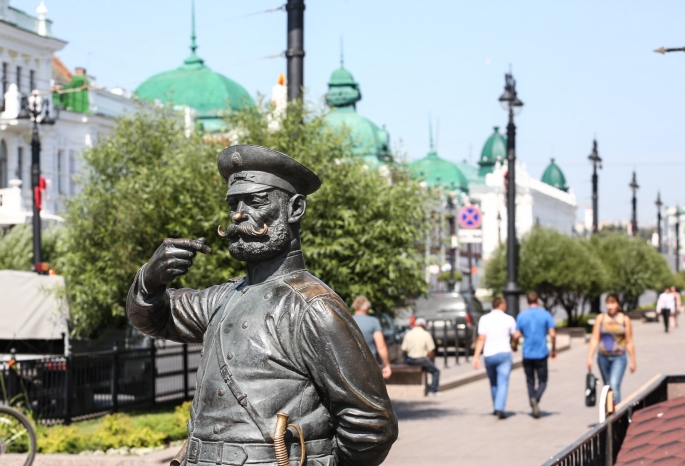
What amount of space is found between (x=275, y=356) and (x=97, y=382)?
1151cm

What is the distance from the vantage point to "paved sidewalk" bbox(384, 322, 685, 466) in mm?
12461

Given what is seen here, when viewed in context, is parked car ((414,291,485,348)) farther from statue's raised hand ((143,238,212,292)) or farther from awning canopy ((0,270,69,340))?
statue's raised hand ((143,238,212,292))

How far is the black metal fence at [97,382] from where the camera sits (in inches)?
555

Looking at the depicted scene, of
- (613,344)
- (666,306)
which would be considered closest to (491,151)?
(666,306)

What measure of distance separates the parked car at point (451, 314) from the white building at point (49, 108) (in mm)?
17634

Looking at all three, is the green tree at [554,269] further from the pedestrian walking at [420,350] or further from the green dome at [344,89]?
the green dome at [344,89]

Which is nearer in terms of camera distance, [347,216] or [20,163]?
[347,216]

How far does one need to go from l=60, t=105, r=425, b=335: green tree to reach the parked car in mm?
13683

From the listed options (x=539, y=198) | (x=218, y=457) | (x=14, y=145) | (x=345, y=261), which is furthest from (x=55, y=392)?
(x=539, y=198)

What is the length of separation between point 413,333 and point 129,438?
8.13 metres

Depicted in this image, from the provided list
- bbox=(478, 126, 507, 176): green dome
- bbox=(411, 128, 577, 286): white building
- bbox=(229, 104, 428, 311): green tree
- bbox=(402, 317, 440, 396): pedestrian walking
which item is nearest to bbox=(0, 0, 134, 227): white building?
bbox=(402, 317, 440, 396): pedestrian walking

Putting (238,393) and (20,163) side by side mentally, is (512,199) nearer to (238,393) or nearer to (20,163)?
(238,393)

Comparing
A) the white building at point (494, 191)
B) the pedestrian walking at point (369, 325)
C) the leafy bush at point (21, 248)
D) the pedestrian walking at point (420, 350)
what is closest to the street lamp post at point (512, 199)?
the pedestrian walking at point (420, 350)

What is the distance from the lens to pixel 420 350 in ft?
63.3
